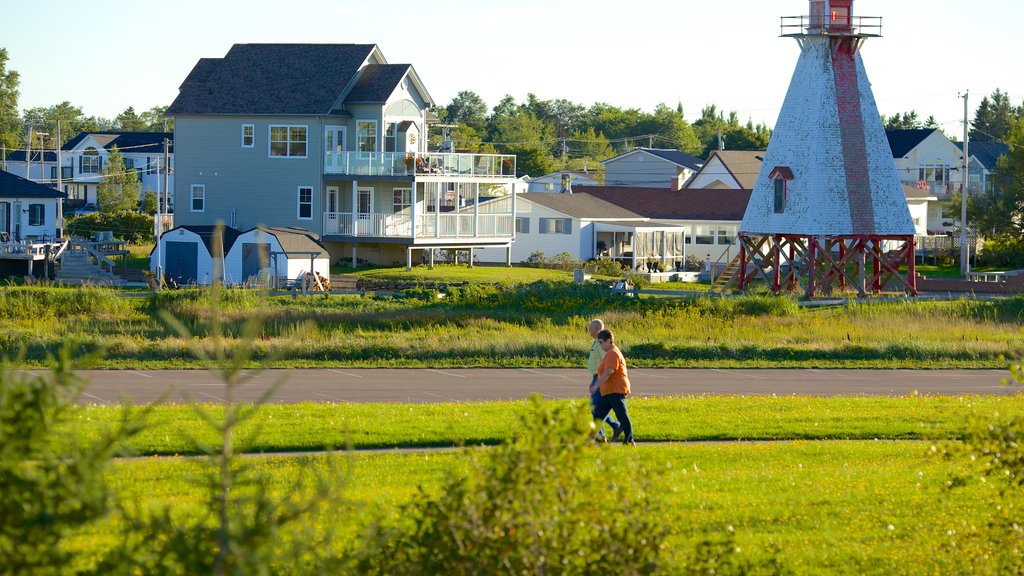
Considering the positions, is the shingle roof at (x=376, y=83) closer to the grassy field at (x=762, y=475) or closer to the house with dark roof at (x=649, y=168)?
the house with dark roof at (x=649, y=168)

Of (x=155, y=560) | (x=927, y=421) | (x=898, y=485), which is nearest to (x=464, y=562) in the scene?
(x=155, y=560)

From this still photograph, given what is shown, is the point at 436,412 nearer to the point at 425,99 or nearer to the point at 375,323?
the point at 375,323

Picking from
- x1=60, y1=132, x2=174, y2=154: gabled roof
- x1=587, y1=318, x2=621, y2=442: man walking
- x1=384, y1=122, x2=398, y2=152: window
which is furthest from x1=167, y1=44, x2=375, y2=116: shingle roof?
x1=587, y1=318, x2=621, y2=442: man walking

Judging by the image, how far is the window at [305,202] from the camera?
202 feet

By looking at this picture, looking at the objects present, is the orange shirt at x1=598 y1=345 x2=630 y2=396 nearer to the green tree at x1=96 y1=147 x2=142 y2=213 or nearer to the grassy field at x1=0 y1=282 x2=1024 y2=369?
the grassy field at x1=0 y1=282 x2=1024 y2=369

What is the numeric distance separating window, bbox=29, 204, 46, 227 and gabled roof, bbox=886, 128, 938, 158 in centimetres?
5905

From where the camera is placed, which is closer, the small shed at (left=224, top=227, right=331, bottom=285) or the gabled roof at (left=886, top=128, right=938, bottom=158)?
the small shed at (left=224, top=227, right=331, bottom=285)

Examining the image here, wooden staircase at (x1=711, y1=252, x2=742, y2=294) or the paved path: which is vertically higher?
wooden staircase at (x1=711, y1=252, x2=742, y2=294)

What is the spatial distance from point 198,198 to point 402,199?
10.1 m

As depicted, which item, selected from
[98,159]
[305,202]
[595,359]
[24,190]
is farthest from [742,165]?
[595,359]

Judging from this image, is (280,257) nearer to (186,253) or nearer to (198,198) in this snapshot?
(186,253)

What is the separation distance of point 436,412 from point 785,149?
113 feet

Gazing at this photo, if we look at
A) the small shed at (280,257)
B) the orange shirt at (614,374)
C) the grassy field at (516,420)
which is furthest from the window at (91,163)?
the orange shirt at (614,374)

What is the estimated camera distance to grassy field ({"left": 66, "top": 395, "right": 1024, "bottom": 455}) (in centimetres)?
1720
